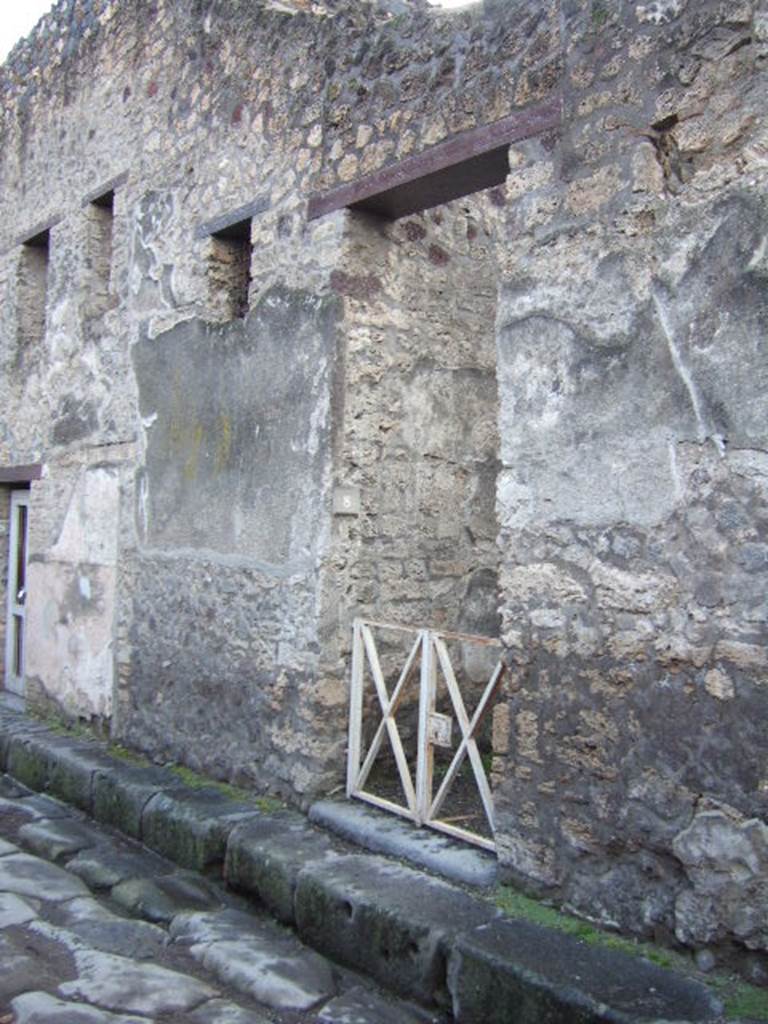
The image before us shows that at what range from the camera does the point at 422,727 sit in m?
4.00

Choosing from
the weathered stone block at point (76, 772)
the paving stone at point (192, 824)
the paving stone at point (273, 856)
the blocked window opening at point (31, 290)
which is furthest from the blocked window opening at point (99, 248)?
the paving stone at point (273, 856)

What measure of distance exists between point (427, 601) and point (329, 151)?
6.90 ft

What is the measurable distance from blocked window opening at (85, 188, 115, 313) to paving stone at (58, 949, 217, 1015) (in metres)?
4.36

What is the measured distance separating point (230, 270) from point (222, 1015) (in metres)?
3.63

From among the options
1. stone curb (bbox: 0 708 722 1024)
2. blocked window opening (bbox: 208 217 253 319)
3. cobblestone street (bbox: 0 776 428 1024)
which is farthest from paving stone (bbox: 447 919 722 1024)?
blocked window opening (bbox: 208 217 253 319)

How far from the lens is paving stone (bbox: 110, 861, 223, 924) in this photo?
397 centimetres

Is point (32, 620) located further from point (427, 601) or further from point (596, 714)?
point (596, 714)

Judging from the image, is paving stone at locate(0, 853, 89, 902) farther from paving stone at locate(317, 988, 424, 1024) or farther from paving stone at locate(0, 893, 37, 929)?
paving stone at locate(317, 988, 424, 1024)

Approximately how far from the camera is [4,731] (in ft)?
20.4

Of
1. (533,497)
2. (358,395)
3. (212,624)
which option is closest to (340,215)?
(358,395)

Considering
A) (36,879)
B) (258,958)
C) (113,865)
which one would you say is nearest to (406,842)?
(258,958)

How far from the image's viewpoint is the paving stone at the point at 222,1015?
304 centimetres

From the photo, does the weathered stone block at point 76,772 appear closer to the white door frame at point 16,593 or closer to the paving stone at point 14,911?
the paving stone at point 14,911

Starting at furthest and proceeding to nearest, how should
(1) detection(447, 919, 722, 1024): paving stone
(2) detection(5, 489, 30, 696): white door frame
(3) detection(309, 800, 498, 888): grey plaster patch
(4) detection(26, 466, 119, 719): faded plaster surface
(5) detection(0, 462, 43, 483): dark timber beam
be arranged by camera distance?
1. (2) detection(5, 489, 30, 696): white door frame
2. (5) detection(0, 462, 43, 483): dark timber beam
3. (4) detection(26, 466, 119, 719): faded plaster surface
4. (3) detection(309, 800, 498, 888): grey plaster patch
5. (1) detection(447, 919, 722, 1024): paving stone
